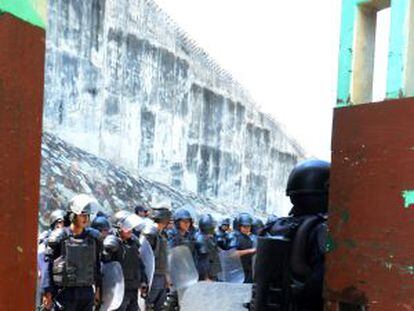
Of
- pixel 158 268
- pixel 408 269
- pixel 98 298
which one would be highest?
pixel 408 269

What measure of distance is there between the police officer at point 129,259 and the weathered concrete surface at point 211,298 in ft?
17.1

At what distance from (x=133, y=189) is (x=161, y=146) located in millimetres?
3593

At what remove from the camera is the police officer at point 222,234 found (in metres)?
11.9

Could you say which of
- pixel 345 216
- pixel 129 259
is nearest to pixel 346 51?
pixel 345 216

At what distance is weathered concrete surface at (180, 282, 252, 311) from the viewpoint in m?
3.59

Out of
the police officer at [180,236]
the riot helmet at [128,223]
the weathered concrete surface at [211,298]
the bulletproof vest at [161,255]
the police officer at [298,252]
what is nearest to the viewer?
the police officer at [298,252]

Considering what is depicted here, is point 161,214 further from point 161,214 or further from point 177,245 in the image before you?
point 177,245

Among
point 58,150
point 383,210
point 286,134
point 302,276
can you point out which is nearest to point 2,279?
point 383,210

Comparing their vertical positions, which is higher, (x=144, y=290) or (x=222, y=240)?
(x=222, y=240)

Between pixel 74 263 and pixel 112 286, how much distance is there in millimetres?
1013

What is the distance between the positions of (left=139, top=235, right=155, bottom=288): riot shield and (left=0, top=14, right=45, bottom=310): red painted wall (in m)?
7.63

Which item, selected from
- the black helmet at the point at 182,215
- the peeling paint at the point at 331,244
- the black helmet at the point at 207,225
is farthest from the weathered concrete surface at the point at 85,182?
the peeling paint at the point at 331,244

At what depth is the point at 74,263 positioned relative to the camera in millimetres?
7848

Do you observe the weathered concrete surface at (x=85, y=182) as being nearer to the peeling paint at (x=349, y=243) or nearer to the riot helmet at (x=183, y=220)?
the riot helmet at (x=183, y=220)
